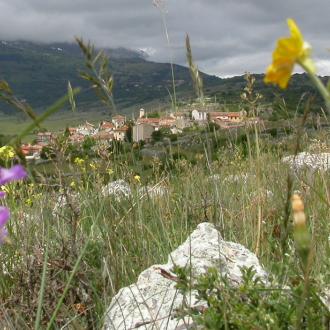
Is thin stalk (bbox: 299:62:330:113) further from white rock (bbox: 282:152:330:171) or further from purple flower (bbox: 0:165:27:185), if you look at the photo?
white rock (bbox: 282:152:330:171)

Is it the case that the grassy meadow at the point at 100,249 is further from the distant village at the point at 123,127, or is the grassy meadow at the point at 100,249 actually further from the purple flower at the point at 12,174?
the purple flower at the point at 12,174

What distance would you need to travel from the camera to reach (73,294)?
2.42 m

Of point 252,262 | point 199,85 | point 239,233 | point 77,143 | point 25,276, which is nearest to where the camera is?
point 199,85

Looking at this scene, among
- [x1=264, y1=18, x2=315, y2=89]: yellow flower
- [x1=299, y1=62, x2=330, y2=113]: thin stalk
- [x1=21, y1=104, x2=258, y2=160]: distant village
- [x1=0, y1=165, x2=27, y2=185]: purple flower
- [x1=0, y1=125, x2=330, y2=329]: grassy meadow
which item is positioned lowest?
[x1=0, y1=125, x2=330, y2=329]: grassy meadow

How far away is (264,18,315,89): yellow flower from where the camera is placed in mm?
838

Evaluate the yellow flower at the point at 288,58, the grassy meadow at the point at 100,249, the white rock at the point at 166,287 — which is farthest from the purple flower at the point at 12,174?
the white rock at the point at 166,287

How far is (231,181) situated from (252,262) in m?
2.51

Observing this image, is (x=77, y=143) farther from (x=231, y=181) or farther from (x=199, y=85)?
(x=199, y=85)

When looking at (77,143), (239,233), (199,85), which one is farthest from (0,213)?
(77,143)

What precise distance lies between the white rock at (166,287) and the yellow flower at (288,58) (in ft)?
3.41

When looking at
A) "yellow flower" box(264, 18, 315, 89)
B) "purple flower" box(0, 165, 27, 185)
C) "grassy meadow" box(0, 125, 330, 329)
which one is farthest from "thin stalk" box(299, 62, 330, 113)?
"grassy meadow" box(0, 125, 330, 329)

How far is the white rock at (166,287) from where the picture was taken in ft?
6.16

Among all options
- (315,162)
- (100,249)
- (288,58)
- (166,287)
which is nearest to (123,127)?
(100,249)

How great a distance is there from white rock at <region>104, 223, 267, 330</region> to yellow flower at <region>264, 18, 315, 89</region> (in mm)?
1040
